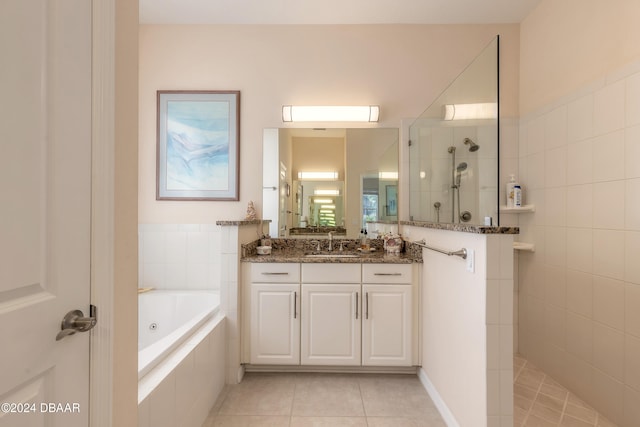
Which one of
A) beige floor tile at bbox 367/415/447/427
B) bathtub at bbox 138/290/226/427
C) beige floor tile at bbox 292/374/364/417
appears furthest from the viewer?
beige floor tile at bbox 292/374/364/417

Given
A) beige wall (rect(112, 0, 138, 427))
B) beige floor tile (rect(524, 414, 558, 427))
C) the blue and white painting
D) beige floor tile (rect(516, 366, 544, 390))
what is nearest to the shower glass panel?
beige floor tile (rect(524, 414, 558, 427))

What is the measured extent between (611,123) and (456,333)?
1532 mm

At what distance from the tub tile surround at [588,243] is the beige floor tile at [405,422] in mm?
980

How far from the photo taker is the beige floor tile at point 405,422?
158 cm

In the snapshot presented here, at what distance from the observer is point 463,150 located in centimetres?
162

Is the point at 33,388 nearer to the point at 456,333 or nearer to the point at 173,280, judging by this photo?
the point at 456,333

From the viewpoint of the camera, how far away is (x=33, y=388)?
2.08ft

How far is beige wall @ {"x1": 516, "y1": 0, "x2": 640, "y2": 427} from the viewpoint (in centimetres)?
155

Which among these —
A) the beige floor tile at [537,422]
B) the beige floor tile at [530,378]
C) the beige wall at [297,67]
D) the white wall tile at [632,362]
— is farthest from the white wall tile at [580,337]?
the beige wall at [297,67]

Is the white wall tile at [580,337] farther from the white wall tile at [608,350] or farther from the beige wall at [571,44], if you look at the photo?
the beige wall at [571,44]

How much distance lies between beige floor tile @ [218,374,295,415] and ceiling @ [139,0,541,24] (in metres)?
2.88

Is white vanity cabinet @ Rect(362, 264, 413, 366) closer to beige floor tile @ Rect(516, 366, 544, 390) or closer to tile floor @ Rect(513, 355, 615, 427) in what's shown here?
tile floor @ Rect(513, 355, 615, 427)

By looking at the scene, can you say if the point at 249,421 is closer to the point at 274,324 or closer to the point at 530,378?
the point at 274,324

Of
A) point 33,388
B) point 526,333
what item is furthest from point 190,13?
point 526,333
